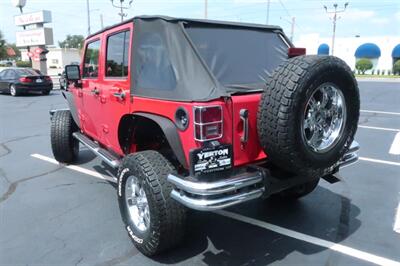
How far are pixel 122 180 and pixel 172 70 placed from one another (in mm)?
1189

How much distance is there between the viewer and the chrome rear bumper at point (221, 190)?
8.79 feet

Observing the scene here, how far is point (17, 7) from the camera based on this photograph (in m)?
33.1

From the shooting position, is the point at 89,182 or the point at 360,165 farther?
the point at 360,165

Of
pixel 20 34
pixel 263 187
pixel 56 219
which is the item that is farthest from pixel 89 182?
pixel 20 34

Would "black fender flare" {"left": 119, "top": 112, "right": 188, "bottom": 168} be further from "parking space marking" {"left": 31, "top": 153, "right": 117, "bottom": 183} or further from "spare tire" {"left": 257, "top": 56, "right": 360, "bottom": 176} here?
"parking space marking" {"left": 31, "top": 153, "right": 117, "bottom": 183}

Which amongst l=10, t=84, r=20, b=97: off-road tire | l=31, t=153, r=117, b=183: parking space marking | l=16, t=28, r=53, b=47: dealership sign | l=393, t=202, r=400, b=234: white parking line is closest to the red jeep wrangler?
l=393, t=202, r=400, b=234: white parking line

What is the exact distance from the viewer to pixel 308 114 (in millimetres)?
3053

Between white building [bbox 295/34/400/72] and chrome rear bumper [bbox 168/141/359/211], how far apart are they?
166ft

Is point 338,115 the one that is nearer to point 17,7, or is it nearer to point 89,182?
point 89,182

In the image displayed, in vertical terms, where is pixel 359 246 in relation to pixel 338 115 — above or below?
below

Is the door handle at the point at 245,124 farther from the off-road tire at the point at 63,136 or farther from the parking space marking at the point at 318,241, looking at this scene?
the off-road tire at the point at 63,136

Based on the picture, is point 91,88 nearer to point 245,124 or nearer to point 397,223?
point 245,124

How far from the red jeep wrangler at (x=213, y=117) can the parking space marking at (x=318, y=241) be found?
0.63 m

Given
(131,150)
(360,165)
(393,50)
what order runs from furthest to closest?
(393,50)
(360,165)
(131,150)
